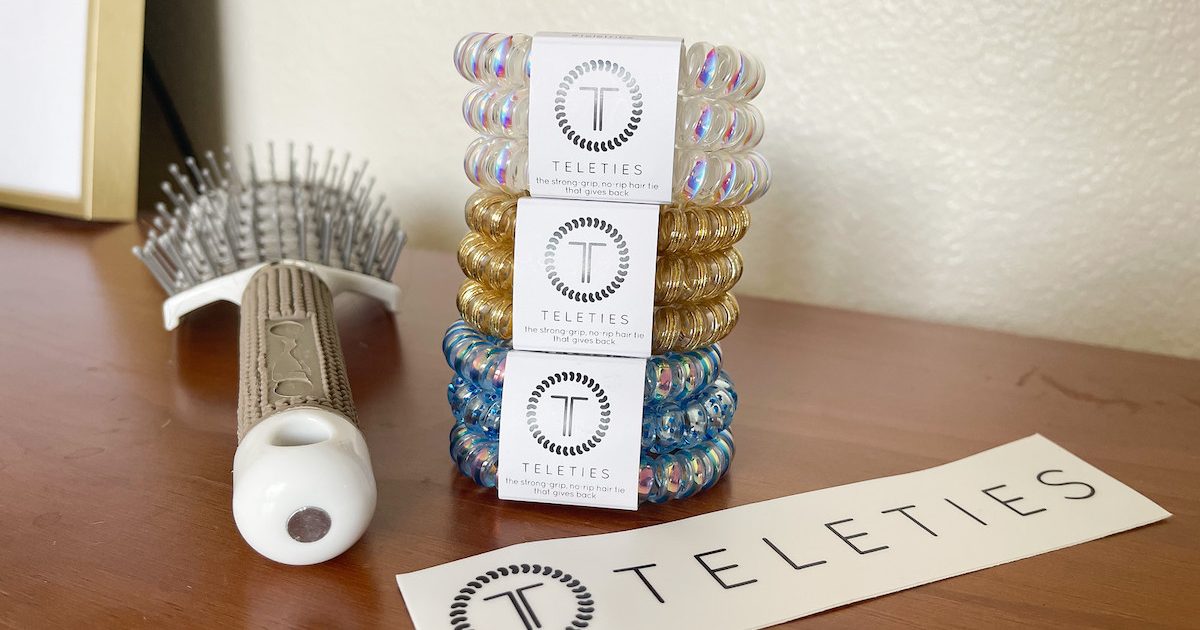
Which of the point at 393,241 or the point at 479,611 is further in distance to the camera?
the point at 393,241

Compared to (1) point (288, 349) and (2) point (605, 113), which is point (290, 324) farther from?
(2) point (605, 113)

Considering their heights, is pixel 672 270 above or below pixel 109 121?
below

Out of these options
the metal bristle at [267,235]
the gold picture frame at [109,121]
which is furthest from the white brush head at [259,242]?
the gold picture frame at [109,121]

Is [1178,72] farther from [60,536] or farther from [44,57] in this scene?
[44,57]

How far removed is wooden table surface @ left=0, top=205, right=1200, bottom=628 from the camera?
1.52 ft

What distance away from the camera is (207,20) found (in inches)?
40.6

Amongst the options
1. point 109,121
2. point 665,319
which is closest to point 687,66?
point 665,319

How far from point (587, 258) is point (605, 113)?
7 cm

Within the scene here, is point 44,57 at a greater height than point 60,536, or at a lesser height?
greater

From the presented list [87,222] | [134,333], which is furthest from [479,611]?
[87,222]

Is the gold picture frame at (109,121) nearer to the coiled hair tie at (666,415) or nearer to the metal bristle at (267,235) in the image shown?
the metal bristle at (267,235)

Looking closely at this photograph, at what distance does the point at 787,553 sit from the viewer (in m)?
0.50

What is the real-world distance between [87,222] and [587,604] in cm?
76

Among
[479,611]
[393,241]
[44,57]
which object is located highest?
[44,57]
